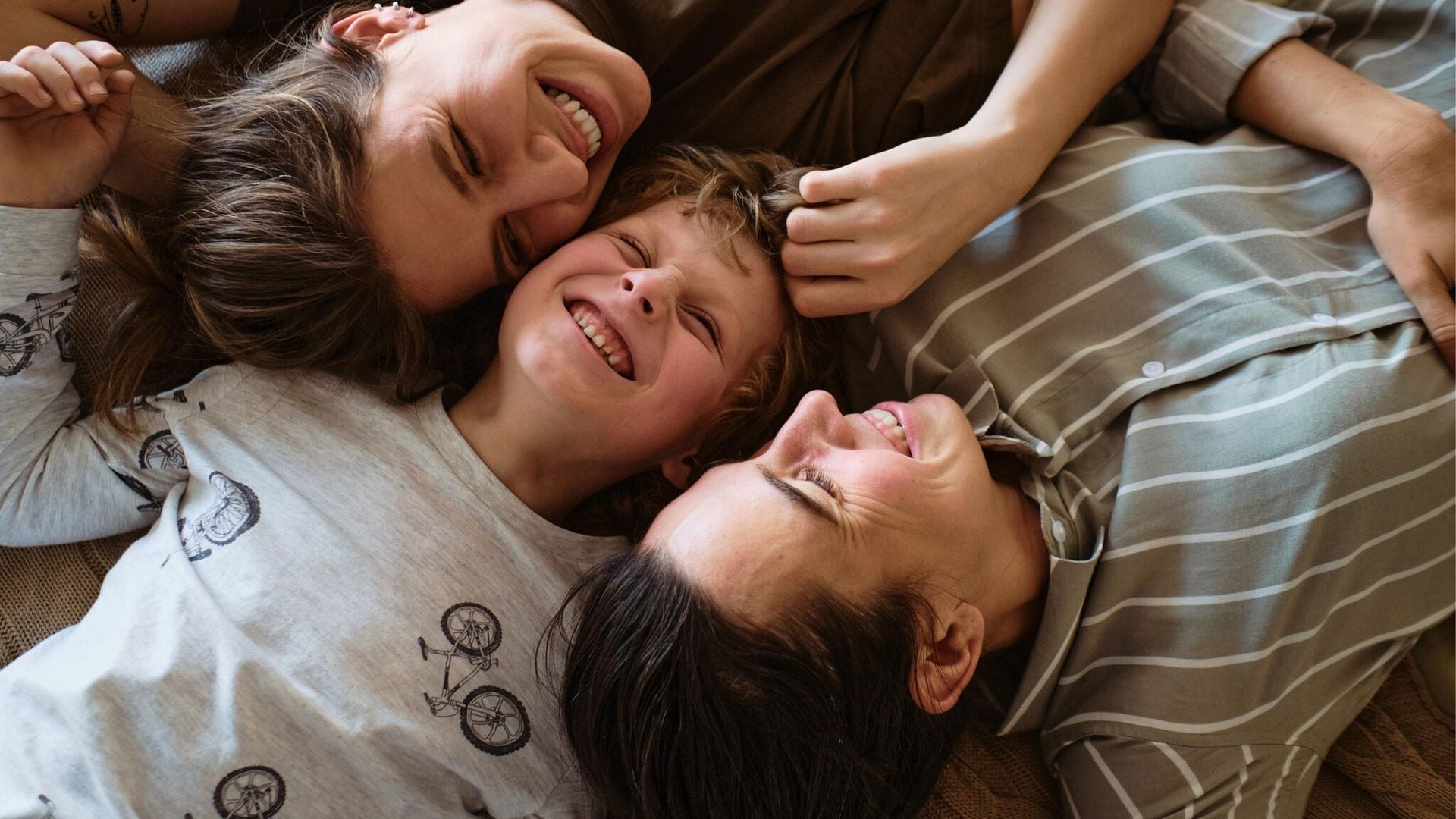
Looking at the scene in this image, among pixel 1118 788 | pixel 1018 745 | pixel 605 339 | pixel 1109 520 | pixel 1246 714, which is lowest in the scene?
pixel 1018 745

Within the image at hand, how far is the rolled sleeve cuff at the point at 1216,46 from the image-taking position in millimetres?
1229

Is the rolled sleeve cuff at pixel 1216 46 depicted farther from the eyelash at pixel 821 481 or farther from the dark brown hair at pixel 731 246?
the eyelash at pixel 821 481

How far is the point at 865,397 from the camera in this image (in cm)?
131

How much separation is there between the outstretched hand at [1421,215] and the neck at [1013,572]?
51 centimetres

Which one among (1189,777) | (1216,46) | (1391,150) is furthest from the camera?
(1216,46)

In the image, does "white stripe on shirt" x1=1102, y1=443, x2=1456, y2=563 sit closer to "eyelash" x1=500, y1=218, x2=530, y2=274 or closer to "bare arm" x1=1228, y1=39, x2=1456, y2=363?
"bare arm" x1=1228, y1=39, x2=1456, y2=363

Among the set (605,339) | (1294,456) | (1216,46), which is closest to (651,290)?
(605,339)

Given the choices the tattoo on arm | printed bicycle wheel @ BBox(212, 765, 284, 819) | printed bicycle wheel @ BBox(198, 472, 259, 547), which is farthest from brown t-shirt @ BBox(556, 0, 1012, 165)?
printed bicycle wheel @ BBox(212, 765, 284, 819)

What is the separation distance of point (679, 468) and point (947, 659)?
1.38 ft

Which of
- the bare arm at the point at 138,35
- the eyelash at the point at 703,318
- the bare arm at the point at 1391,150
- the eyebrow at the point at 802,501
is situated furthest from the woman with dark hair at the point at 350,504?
the bare arm at the point at 1391,150

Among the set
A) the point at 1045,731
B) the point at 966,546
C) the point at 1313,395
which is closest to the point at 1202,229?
the point at 1313,395

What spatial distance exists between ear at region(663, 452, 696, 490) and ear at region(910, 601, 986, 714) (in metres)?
0.39

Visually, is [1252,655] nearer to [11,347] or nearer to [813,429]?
[813,429]

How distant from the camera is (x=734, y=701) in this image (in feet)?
2.94
